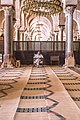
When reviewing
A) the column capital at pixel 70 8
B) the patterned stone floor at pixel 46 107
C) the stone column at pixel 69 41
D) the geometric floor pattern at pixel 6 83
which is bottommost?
the geometric floor pattern at pixel 6 83

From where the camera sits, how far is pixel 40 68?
14.5m

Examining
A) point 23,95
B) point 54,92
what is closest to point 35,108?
point 23,95

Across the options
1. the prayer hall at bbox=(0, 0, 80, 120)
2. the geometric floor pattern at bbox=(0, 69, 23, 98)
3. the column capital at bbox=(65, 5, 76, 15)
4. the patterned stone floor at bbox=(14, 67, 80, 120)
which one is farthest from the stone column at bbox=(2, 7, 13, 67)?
the patterned stone floor at bbox=(14, 67, 80, 120)

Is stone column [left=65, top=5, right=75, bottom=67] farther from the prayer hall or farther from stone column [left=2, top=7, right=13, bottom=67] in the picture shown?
stone column [left=2, top=7, right=13, bottom=67]

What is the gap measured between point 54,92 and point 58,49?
13.0 metres

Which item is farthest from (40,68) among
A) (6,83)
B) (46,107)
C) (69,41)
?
(46,107)

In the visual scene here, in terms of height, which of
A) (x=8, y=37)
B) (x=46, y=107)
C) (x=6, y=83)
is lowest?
(x=6, y=83)

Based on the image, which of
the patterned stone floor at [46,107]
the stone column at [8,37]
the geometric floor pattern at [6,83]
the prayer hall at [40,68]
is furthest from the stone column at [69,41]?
the patterned stone floor at [46,107]

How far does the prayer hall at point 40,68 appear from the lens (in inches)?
159

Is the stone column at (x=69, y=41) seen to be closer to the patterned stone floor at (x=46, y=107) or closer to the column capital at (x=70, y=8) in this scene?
the column capital at (x=70, y=8)

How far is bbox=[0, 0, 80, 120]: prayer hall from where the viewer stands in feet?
13.3

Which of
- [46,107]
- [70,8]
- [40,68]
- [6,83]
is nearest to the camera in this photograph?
[46,107]

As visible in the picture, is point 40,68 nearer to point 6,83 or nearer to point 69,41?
point 69,41

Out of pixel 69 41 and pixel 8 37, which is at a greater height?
pixel 8 37
